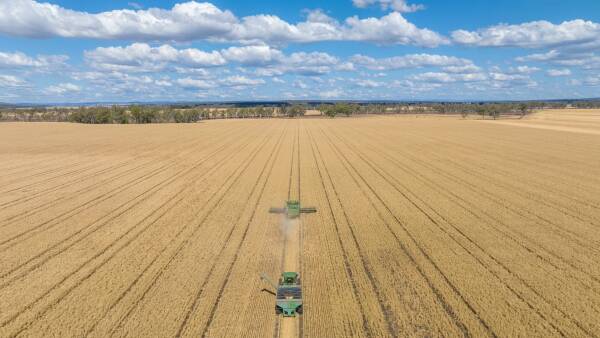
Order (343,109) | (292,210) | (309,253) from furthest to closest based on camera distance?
(343,109) < (292,210) < (309,253)

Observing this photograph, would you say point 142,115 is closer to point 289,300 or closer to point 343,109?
point 343,109

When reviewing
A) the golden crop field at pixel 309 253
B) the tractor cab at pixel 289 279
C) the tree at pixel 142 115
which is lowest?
the golden crop field at pixel 309 253

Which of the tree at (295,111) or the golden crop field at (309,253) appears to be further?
the tree at (295,111)

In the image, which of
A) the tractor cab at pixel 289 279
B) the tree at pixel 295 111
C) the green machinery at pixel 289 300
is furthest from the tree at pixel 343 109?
the green machinery at pixel 289 300

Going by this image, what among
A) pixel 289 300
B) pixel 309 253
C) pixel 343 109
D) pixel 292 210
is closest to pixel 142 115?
pixel 343 109

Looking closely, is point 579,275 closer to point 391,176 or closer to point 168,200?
point 391,176

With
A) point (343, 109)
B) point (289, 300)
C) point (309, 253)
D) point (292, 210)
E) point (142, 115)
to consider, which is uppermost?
point (343, 109)

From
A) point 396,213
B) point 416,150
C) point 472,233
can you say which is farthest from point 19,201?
point 416,150

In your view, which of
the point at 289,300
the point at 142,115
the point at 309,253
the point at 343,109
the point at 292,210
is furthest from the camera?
the point at 343,109

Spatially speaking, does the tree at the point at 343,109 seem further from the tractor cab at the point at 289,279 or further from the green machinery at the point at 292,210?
the tractor cab at the point at 289,279

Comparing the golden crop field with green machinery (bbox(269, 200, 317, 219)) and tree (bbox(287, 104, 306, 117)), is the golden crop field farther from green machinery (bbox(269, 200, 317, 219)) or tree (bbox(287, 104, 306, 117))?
tree (bbox(287, 104, 306, 117))
